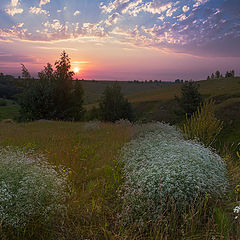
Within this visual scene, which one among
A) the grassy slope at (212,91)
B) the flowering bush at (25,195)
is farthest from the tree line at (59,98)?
the grassy slope at (212,91)

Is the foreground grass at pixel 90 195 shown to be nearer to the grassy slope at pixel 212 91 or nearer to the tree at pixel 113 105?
the tree at pixel 113 105

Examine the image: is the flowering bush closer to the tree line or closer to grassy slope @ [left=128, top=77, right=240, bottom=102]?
the tree line

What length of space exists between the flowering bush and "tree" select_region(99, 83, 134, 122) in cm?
2415

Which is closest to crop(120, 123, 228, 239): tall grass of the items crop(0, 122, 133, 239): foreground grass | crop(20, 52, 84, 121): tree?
crop(0, 122, 133, 239): foreground grass

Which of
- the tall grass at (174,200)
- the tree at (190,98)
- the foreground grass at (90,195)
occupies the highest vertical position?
the tree at (190,98)

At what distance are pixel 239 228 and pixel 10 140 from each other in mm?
8671

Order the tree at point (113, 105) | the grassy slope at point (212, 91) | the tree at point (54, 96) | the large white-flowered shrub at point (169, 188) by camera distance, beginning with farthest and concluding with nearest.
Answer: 1. the grassy slope at point (212, 91)
2. the tree at point (113, 105)
3. the tree at point (54, 96)
4. the large white-flowered shrub at point (169, 188)

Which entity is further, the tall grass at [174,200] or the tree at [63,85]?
the tree at [63,85]

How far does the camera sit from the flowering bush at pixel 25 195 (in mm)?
3201

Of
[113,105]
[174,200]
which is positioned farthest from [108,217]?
[113,105]

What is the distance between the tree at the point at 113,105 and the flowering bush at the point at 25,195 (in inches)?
951

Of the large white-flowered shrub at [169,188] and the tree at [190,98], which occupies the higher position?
the tree at [190,98]

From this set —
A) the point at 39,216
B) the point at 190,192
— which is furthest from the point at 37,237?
the point at 190,192

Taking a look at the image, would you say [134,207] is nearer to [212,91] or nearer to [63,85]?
[63,85]
